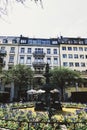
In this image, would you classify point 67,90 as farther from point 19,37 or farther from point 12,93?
point 19,37

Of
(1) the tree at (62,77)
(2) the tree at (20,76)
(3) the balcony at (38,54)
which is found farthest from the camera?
(3) the balcony at (38,54)

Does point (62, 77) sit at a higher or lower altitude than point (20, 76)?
lower

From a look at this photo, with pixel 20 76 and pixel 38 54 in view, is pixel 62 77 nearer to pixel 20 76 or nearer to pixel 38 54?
pixel 20 76

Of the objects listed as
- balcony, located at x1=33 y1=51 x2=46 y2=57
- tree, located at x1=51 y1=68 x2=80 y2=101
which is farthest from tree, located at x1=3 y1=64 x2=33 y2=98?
balcony, located at x1=33 y1=51 x2=46 y2=57

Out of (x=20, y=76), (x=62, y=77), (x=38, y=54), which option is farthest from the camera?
(x=38, y=54)

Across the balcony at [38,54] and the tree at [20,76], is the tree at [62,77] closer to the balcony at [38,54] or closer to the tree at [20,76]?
the tree at [20,76]

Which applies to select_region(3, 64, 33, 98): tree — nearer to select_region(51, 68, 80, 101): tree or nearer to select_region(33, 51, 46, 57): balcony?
select_region(51, 68, 80, 101): tree

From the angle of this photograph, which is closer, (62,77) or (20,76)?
(62,77)

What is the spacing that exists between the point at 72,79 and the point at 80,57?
13504mm

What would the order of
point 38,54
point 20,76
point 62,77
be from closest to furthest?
point 62,77, point 20,76, point 38,54

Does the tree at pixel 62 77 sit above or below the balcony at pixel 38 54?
below

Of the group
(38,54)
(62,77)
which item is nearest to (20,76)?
(62,77)

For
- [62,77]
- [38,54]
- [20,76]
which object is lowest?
[62,77]

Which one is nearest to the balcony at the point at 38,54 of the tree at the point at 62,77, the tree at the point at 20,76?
the tree at the point at 20,76
